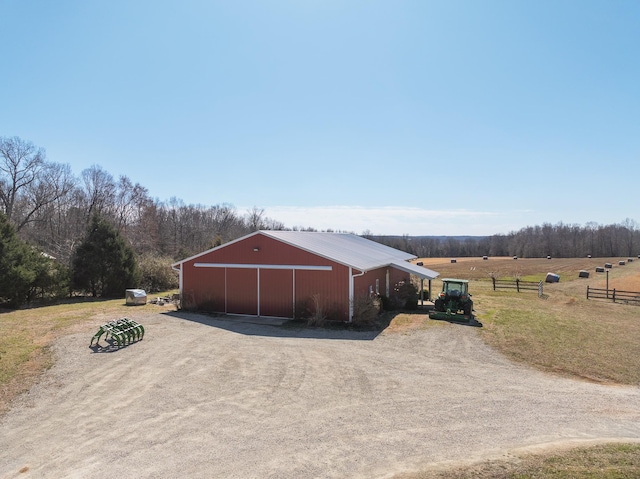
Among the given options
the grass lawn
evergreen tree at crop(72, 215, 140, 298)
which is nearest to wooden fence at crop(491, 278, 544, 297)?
the grass lawn

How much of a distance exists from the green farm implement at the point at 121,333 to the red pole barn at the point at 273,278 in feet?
19.5

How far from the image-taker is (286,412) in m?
8.28

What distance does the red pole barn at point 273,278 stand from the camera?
1789 cm

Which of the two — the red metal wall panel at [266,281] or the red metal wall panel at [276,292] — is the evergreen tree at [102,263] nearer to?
the red metal wall panel at [266,281]

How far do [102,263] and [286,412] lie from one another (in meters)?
21.9

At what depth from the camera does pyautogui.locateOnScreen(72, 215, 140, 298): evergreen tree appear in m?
25.6

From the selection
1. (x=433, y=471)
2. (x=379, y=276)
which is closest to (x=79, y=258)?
(x=379, y=276)

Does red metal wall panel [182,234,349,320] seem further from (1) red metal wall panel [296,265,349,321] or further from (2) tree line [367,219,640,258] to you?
(2) tree line [367,219,640,258]

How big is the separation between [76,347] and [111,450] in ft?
25.2

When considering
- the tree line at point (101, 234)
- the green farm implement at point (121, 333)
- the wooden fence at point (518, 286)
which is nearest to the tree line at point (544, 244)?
the tree line at point (101, 234)

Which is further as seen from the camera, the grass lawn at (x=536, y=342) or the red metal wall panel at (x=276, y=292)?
the red metal wall panel at (x=276, y=292)

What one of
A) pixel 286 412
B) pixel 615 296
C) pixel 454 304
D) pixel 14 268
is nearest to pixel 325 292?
pixel 454 304

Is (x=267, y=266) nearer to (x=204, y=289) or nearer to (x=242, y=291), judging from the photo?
(x=242, y=291)

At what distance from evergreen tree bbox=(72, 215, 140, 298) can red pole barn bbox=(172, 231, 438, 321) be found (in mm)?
7355
